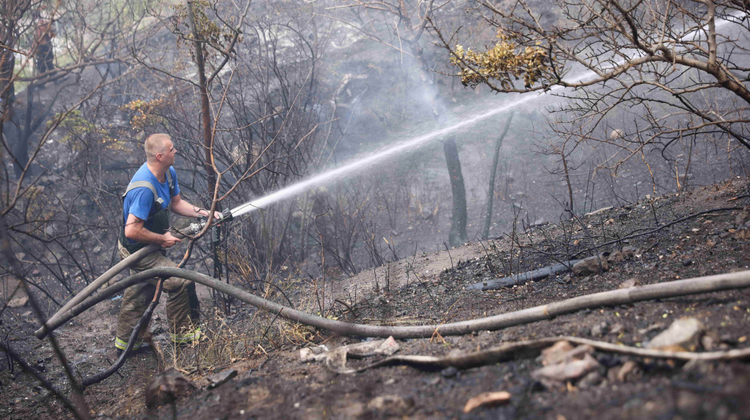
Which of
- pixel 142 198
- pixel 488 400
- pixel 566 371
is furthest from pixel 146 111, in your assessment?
pixel 566 371

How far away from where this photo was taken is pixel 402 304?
4.11 meters

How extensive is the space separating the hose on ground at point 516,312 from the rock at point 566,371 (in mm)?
718

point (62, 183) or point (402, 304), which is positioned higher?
point (62, 183)

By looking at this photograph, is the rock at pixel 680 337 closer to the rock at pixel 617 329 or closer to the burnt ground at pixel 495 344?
the burnt ground at pixel 495 344

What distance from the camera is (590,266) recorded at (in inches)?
140

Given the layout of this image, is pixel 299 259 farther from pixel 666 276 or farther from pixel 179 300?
pixel 666 276

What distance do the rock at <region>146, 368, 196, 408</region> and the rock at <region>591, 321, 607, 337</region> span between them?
7.81 feet

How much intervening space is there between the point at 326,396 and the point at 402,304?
1.96m

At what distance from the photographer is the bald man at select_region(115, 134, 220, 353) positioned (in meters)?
4.27

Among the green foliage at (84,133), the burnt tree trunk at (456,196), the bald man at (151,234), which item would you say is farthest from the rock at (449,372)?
the green foliage at (84,133)

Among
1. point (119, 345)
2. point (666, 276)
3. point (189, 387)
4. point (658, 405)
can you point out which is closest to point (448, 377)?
point (658, 405)

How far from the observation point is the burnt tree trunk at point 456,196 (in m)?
Answer: 9.70

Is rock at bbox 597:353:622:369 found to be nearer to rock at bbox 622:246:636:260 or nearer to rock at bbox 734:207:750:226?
Result: rock at bbox 622:246:636:260

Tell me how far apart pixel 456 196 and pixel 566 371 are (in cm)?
810
